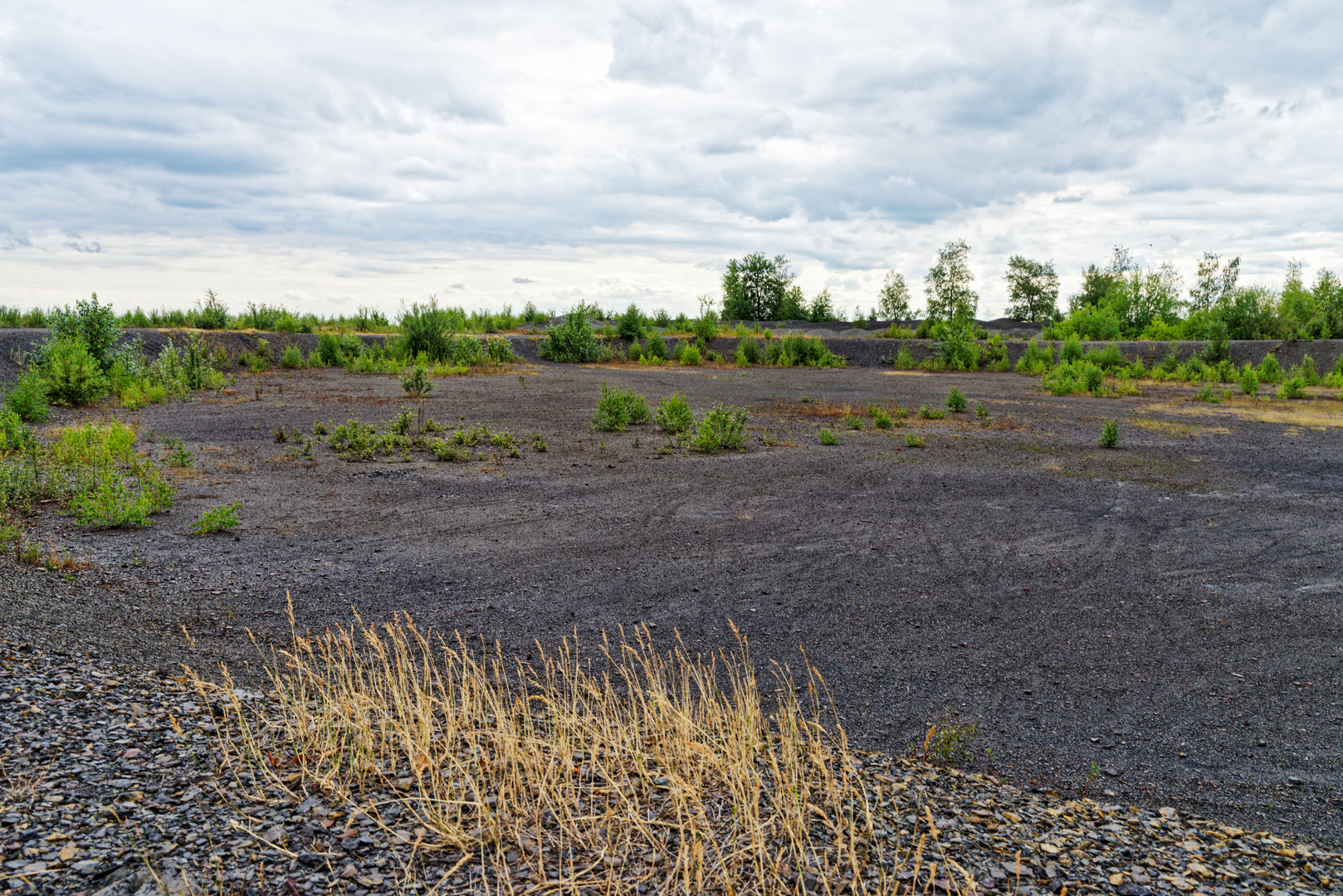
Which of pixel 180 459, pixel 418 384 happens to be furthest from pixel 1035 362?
pixel 180 459

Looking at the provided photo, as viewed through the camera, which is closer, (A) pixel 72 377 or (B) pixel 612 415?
(B) pixel 612 415

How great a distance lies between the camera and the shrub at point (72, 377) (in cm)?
1545

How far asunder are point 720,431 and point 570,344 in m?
21.6

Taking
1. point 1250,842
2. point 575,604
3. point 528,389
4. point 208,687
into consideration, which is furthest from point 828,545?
point 528,389

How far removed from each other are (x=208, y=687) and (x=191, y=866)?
1681mm

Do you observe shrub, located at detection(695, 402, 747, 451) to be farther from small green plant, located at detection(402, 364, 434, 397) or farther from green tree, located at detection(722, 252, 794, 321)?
green tree, located at detection(722, 252, 794, 321)

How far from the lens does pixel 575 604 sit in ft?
19.1

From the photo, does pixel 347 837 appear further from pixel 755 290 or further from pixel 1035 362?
pixel 755 290

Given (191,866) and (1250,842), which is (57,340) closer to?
(191,866)

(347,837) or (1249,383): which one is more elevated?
(1249,383)

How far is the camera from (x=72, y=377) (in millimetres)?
15570

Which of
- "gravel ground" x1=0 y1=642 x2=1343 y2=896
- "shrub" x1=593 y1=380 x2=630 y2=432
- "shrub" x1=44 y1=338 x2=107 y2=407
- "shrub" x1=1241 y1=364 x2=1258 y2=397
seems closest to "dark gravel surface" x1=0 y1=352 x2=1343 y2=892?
"gravel ground" x1=0 y1=642 x2=1343 y2=896

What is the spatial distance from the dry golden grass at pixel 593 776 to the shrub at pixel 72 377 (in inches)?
580

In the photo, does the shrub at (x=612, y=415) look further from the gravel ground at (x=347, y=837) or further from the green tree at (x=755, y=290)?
the green tree at (x=755, y=290)
